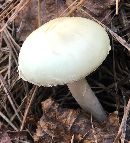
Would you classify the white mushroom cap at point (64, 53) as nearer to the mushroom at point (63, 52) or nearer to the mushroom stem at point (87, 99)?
the mushroom at point (63, 52)

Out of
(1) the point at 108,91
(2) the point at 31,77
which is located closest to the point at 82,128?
(1) the point at 108,91

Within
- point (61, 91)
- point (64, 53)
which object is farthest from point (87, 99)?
point (64, 53)

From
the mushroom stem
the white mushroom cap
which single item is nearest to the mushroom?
the white mushroom cap

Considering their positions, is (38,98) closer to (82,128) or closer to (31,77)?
(82,128)

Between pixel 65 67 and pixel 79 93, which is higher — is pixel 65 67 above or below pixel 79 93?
above

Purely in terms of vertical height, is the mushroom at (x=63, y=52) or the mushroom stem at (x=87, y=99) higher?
the mushroom at (x=63, y=52)

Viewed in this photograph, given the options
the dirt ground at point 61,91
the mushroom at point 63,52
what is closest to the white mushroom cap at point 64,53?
the mushroom at point 63,52

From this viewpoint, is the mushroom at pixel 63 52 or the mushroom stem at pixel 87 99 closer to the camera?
the mushroom at pixel 63 52
